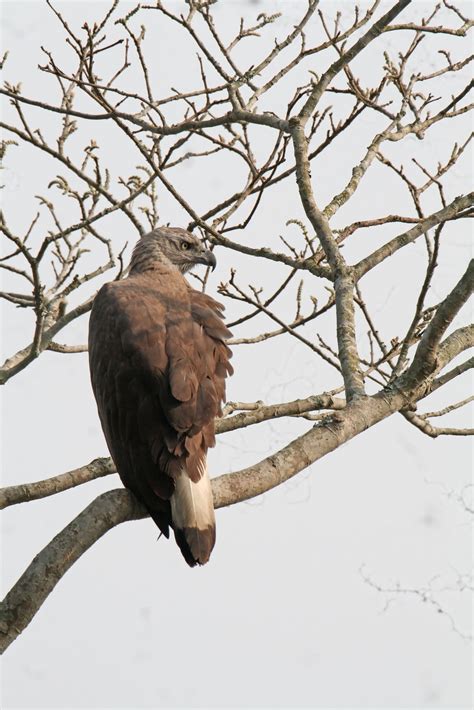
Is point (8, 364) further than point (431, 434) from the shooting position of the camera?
Yes

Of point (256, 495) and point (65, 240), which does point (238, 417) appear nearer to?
point (256, 495)

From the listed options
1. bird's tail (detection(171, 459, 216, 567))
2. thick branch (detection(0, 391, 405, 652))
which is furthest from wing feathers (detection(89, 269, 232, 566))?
thick branch (detection(0, 391, 405, 652))

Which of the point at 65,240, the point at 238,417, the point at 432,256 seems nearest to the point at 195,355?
the point at 238,417

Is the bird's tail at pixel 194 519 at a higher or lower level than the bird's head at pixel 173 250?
lower

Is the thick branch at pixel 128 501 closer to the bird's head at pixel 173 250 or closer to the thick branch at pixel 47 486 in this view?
the thick branch at pixel 47 486

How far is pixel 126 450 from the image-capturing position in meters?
5.08

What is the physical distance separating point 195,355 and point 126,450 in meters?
0.57

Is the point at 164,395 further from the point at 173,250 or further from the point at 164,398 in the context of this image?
the point at 173,250

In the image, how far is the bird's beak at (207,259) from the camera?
6820mm

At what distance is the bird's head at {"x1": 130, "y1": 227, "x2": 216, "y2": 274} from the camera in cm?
675

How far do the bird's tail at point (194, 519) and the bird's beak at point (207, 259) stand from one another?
2.31 metres

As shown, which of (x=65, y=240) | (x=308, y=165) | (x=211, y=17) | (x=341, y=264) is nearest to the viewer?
(x=341, y=264)

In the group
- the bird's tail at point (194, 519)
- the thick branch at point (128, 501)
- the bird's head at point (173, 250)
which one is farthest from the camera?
the bird's head at point (173, 250)

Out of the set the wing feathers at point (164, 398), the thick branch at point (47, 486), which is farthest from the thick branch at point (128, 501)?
the thick branch at point (47, 486)
